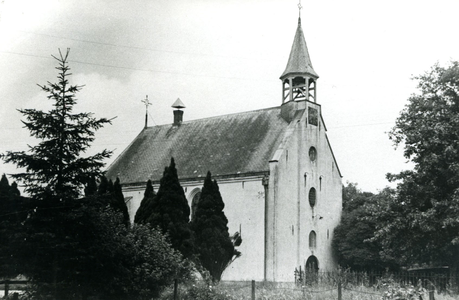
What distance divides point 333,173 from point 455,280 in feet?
47.1

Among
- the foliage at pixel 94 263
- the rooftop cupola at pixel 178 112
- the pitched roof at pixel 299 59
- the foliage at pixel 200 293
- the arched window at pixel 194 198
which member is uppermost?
the pitched roof at pixel 299 59

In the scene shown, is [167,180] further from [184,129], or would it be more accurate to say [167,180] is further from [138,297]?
[184,129]

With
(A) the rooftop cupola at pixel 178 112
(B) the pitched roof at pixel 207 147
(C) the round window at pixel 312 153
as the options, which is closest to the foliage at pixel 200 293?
(B) the pitched roof at pixel 207 147

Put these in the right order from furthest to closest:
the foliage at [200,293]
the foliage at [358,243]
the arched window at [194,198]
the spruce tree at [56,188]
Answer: the arched window at [194,198], the foliage at [358,243], the foliage at [200,293], the spruce tree at [56,188]

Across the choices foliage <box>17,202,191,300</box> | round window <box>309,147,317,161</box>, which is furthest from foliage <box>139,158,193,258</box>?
round window <box>309,147,317,161</box>

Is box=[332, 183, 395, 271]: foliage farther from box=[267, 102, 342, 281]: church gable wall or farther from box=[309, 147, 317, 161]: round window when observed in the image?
box=[309, 147, 317, 161]: round window

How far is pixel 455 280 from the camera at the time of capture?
30484 millimetres

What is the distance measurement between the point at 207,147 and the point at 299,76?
9101mm

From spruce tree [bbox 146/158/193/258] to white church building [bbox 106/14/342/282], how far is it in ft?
27.5

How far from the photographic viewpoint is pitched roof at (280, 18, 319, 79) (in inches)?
1597

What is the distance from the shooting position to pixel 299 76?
4056 centimetres

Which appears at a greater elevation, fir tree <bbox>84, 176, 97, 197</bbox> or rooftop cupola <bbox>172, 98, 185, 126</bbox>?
rooftop cupola <bbox>172, 98, 185, 126</bbox>

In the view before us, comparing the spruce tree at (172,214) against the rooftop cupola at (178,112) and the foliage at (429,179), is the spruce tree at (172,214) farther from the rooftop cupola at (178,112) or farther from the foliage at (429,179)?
the rooftop cupola at (178,112)

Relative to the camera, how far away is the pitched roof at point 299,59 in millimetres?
40562
